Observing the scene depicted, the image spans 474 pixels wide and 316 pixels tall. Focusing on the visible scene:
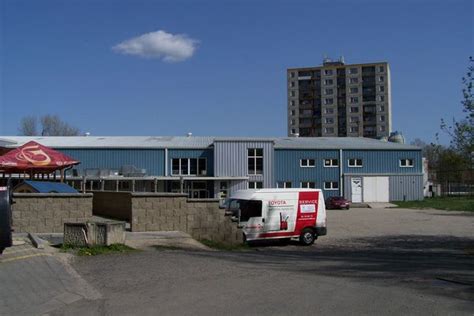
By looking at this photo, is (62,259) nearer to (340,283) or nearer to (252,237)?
(340,283)

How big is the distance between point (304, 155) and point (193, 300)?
50112mm

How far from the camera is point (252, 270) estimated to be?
1127 cm

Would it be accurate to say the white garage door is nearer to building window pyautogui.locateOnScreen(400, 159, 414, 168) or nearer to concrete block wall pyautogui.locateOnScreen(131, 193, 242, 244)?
building window pyautogui.locateOnScreen(400, 159, 414, 168)

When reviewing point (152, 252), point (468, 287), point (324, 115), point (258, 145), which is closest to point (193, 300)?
point (468, 287)

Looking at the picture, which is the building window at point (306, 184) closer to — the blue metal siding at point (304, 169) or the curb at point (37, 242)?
the blue metal siding at point (304, 169)

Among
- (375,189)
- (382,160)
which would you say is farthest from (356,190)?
(382,160)

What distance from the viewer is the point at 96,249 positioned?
1390 cm

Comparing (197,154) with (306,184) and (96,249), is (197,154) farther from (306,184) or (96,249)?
(96,249)

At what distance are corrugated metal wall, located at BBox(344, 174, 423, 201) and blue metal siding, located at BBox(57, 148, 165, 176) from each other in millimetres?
19262

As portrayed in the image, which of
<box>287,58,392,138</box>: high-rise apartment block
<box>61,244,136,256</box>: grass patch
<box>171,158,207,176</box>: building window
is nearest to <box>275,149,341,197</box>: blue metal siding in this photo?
<box>171,158,207,176</box>: building window

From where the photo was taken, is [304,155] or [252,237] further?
[304,155]

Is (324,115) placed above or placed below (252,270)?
above

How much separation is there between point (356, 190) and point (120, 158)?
2385 centimetres

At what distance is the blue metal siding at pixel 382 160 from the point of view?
192ft
